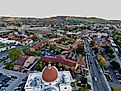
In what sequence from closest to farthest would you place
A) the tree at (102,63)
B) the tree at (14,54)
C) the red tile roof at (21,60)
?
the tree at (102,63), the red tile roof at (21,60), the tree at (14,54)

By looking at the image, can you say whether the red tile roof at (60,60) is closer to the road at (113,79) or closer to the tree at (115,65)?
the road at (113,79)

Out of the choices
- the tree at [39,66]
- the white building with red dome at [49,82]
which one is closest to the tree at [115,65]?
the tree at [39,66]

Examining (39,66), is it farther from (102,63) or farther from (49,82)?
(49,82)

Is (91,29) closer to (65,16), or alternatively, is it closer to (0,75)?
(65,16)

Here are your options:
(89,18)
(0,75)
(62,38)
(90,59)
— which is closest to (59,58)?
(90,59)

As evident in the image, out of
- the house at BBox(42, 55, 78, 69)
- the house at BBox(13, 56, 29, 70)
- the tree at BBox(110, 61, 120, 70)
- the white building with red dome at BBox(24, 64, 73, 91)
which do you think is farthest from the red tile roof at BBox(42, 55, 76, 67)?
the white building with red dome at BBox(24, 64, 73, 91)

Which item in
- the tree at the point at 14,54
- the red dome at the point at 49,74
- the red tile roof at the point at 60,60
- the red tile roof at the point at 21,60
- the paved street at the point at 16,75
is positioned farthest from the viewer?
the tree at the point at 14,54

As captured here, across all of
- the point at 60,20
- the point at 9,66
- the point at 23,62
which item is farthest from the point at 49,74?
the point at 60,20

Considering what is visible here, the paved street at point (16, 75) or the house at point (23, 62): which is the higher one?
the house at point (23, 62)
